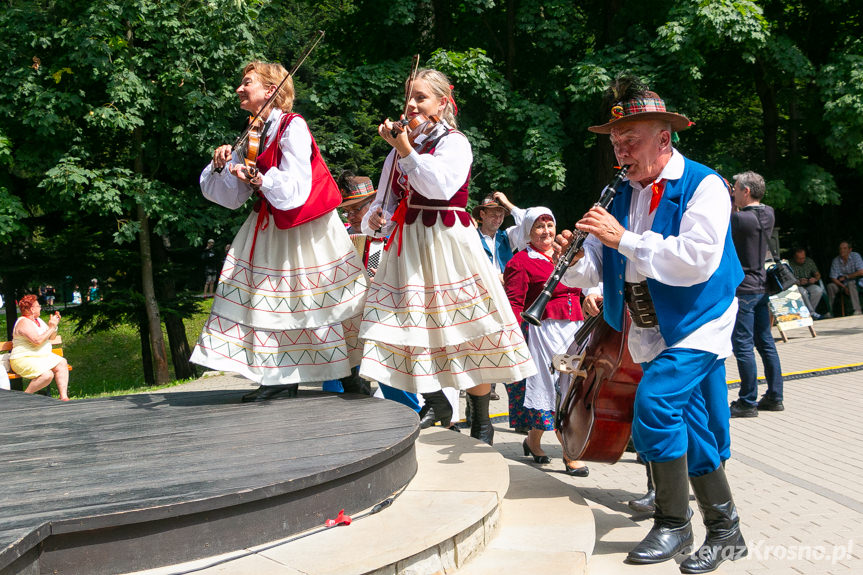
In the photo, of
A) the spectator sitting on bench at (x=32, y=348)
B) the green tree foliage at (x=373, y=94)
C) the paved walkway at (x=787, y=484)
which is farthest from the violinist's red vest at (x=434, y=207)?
the green tree foliage at (x=373, y=94)

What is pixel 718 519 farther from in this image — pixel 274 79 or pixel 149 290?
pixel 149 290

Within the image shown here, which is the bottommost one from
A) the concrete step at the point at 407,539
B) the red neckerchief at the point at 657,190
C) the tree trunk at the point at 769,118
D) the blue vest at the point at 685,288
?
the concrete step at the point at 407,539

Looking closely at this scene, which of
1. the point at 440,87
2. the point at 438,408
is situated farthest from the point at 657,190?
the point at 438,408

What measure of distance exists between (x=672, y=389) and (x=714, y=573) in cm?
80

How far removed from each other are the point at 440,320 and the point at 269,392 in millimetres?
1104

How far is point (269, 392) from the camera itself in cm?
479

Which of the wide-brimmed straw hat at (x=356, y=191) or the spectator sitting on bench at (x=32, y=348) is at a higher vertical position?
the wide-brimmed straw hat at (x=356, y=191)

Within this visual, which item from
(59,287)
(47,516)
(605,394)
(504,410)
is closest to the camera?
(47,516)

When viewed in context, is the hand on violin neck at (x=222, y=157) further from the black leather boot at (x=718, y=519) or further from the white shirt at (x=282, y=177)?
the black leather boot at (x=718, y=519)

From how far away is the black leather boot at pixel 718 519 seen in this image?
3.52 metres

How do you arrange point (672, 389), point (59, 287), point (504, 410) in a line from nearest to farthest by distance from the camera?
point (672, 389), point (504, 410), point (59, 287)

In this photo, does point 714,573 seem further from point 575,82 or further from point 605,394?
point 575,82

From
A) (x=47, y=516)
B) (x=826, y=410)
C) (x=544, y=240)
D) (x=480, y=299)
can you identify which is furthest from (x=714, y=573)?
(x=826, y=410)

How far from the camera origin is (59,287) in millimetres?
16438
